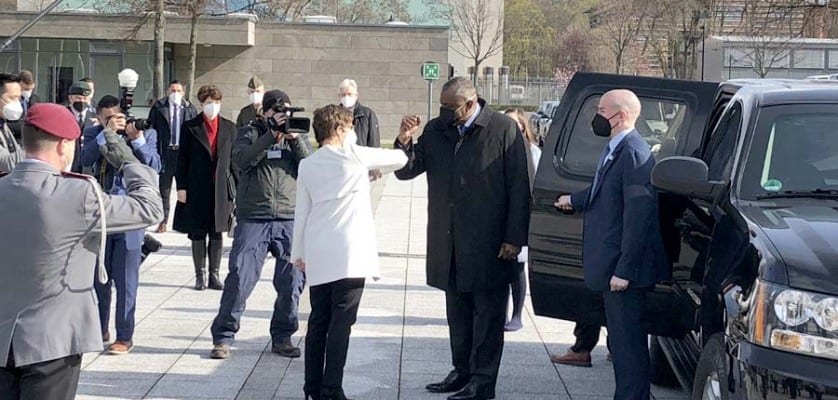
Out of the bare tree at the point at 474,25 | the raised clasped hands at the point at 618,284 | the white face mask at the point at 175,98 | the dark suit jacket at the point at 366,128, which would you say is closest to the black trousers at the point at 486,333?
the raised clasped hands at the point at 618,284

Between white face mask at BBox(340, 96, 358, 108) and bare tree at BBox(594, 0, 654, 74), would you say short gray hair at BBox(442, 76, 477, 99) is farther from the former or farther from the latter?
bare tree at BBox(594, 0, 654, 74)

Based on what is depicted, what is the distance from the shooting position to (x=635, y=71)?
54.3 m

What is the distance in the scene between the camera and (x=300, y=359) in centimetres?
815

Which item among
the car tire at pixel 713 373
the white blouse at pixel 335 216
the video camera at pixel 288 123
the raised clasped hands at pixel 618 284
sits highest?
the video camera at pixel 288 123

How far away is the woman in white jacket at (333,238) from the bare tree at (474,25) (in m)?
50.2

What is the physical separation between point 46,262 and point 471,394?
3350 mm

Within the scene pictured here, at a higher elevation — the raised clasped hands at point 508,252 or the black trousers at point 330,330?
the raised clasped hands at point 508,252

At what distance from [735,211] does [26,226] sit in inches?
120

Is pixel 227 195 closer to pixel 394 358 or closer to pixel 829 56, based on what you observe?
pixel 394 358

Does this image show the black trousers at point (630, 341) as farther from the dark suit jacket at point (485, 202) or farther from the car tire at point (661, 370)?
the car tire at point (661, 370)

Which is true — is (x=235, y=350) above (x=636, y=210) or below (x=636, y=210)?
below

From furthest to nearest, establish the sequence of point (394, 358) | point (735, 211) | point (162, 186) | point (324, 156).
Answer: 1. point (162, 186)
2. point (394, 358)
3. point (324, 156)
4. point (735, 211)

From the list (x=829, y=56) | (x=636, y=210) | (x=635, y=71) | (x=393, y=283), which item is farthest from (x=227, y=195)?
(x=635, y=71)

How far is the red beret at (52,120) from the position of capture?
14.4ft
